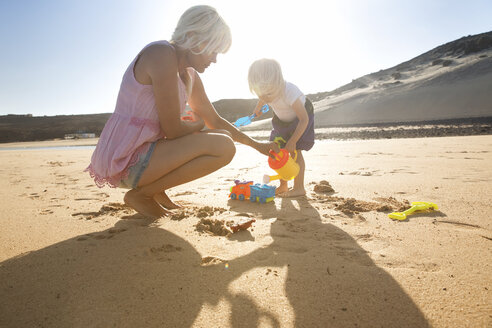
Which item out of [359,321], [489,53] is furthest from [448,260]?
[489,53]

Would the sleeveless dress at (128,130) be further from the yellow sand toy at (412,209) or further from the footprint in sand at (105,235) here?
the yellow sand toy at (412,209)

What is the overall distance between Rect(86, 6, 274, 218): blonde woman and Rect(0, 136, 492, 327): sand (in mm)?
302

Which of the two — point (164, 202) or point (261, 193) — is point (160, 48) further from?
point (261, 193)

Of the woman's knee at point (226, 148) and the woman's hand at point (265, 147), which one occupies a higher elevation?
the woman's knee at point (226, 148)

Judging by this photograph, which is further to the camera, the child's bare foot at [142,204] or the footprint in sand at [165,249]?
the child's bare foot at [142,204]

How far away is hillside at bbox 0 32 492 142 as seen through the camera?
15.6 m

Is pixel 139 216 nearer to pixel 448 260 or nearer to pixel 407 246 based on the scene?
pixel 407 246

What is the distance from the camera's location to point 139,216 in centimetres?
197

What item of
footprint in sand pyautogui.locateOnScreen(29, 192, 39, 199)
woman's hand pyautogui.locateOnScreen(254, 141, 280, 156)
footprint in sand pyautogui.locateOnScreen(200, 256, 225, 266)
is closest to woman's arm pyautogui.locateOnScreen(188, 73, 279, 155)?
woman's hand pyautogui.locateOnScreen(254, 141, 280, 156)

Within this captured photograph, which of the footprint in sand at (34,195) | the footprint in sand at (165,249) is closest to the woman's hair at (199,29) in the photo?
the footprint in sand at (165,249)

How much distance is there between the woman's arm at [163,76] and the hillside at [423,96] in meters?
16.8

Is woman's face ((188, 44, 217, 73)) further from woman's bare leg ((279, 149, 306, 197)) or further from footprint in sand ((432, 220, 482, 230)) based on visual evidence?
footprint in sand ((432, 220, 482, 230))

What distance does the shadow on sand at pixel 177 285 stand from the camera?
89 cm

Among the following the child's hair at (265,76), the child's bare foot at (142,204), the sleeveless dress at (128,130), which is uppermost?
the child's hair at (265,76)
